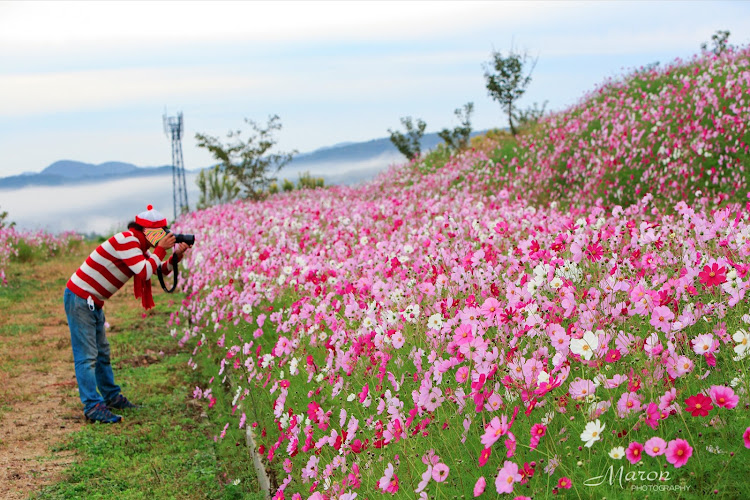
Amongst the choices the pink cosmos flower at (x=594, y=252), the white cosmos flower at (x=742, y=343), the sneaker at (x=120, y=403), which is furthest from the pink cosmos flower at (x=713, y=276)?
the sneaker at (x=120, y=403)

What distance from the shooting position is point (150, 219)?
6660 mm

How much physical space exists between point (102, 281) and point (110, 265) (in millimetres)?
170

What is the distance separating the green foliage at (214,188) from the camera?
2646cm

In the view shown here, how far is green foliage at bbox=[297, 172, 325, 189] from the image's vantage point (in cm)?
2705

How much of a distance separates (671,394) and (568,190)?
11.6 m

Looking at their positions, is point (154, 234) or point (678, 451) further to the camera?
point (154, 234)

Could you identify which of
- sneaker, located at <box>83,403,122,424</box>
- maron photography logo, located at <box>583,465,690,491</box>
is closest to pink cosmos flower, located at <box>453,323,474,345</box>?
maron photography logo, located at <box>583,465,690,491</box>

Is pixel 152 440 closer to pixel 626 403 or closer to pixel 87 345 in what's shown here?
pixel 87 345

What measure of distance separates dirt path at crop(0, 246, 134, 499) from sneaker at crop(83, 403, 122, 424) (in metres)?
0.19

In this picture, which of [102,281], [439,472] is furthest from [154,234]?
[439,472]

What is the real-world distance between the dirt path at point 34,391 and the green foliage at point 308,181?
14.0 meters

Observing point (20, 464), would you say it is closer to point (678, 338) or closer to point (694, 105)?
point (678, 338)

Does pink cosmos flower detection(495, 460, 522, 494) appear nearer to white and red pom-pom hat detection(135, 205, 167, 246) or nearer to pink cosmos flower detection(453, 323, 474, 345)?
pink cosmos flower detection(453, 323, 474, 345)

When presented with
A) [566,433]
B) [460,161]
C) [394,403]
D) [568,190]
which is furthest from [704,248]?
[460,161]
